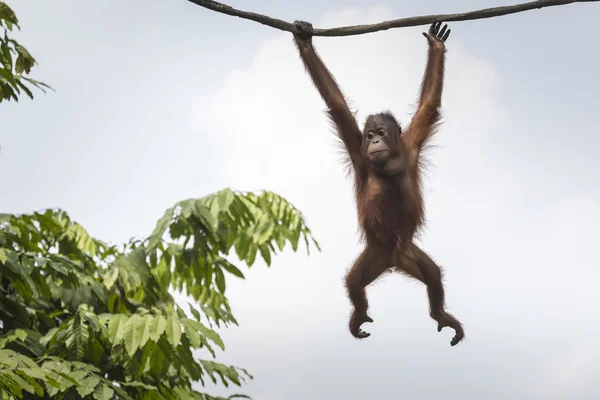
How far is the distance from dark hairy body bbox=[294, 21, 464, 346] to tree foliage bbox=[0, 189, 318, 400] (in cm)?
223

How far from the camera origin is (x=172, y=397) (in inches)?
244

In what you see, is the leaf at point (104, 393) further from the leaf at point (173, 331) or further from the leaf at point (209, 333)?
the leaf at point (209, 333)

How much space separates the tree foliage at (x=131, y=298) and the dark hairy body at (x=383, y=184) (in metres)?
2.23

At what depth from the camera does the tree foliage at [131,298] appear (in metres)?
5.34

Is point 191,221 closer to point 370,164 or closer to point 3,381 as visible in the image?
point 3,381

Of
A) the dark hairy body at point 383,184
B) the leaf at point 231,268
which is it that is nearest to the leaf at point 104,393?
the leaf at point 231,268

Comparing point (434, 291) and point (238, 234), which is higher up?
point (238, 234)

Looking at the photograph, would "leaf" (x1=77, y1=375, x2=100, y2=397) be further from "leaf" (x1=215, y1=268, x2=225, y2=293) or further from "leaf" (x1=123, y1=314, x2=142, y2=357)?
"leaf" (x1=215, y1=268, x2=225, y2=293)

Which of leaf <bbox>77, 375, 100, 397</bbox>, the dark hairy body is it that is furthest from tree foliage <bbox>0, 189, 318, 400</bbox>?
the dark hairy body

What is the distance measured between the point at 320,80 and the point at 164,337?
2.95 meters

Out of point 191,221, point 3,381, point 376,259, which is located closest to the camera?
point 376,259

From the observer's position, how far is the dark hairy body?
293cm

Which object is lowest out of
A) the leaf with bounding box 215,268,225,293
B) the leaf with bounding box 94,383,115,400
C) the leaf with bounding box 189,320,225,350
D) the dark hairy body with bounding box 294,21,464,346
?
the leaf with bounding box 94,383,115,400

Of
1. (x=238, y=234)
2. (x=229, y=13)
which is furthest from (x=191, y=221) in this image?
(x=229, y=13)
